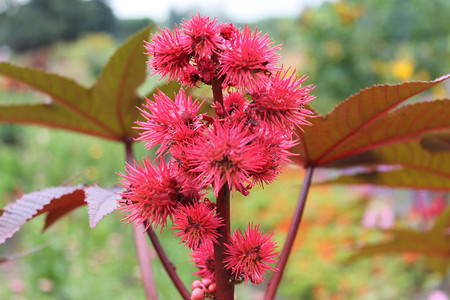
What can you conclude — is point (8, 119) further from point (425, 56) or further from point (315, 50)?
point (425, 56)

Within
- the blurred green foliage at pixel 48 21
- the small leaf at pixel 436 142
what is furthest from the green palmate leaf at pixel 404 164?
the blurred green foliage at pixel 48 21

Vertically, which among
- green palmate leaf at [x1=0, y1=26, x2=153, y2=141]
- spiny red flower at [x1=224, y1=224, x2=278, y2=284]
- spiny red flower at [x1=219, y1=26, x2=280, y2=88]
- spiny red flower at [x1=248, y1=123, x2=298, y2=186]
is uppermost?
green palmate leaf at [x1=0, y1=26, x2=153, y2=141]

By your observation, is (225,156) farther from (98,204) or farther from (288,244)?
(288,244)

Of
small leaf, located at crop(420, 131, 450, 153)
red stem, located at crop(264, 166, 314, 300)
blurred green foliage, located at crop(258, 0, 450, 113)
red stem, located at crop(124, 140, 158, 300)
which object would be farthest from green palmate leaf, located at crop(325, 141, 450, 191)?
blurred green foliage, located at crop(258, 0, 450, 113)

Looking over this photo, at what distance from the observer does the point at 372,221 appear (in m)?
3.12

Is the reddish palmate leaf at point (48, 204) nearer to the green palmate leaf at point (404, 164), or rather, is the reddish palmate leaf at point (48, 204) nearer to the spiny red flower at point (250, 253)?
the spiny red flower at point (250, 253)

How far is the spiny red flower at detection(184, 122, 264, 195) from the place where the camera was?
546mm

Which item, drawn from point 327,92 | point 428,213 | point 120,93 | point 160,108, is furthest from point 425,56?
point 160,108

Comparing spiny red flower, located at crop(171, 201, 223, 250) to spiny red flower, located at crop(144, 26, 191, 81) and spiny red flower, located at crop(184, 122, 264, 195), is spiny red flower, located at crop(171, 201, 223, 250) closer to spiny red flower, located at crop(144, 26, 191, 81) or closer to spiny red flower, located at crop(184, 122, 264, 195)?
spiny red flower, located at crop(184, 122, 264, 195)

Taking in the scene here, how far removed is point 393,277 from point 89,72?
9.15m

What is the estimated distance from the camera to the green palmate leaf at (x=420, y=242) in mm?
1479

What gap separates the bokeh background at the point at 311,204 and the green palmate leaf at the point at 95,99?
153mm

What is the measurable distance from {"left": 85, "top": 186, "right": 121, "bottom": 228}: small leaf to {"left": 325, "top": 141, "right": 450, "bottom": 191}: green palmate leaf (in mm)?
634

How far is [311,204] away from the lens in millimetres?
5074
